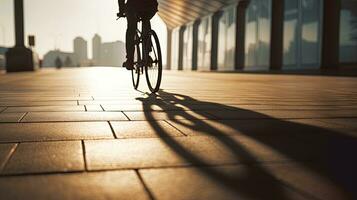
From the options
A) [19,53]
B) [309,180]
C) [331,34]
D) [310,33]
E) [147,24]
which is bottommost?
[309,180]

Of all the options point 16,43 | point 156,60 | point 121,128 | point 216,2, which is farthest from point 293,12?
point 121,128

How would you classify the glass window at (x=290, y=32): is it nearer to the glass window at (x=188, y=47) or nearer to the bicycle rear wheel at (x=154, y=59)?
the glass window at (x=188, y=47)

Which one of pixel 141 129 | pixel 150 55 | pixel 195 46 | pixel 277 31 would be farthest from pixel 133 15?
pixel 195 46

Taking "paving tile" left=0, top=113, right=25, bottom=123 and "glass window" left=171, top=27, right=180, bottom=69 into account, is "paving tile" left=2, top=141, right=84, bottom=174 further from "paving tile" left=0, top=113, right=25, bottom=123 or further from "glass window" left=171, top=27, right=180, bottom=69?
"glass window" left=171, top=27, right=180, bottom=69

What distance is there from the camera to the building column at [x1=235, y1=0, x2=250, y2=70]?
29.9m

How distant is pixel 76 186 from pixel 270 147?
3.45 feet

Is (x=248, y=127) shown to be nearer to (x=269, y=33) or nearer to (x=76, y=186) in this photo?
(x=76, y=186)

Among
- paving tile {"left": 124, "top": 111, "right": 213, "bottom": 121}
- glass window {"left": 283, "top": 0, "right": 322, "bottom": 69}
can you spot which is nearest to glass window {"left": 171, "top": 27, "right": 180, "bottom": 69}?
glass window {"left": 283, "top": 0, "right": 322, "bottom": 69}

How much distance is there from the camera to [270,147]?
2137mm

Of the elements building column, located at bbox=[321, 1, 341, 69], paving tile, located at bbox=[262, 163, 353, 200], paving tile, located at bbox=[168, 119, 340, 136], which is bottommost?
paving tile, located at bbox=[262, 163, 353, 200]

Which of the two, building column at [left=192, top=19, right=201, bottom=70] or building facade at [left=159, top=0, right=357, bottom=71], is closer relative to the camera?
building facade at [left=159, top=0, right=357, bottom=71]

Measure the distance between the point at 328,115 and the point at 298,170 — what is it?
6.48 feet

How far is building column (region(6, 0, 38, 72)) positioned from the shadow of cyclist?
23.9 metres

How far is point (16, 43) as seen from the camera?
1022 inches
